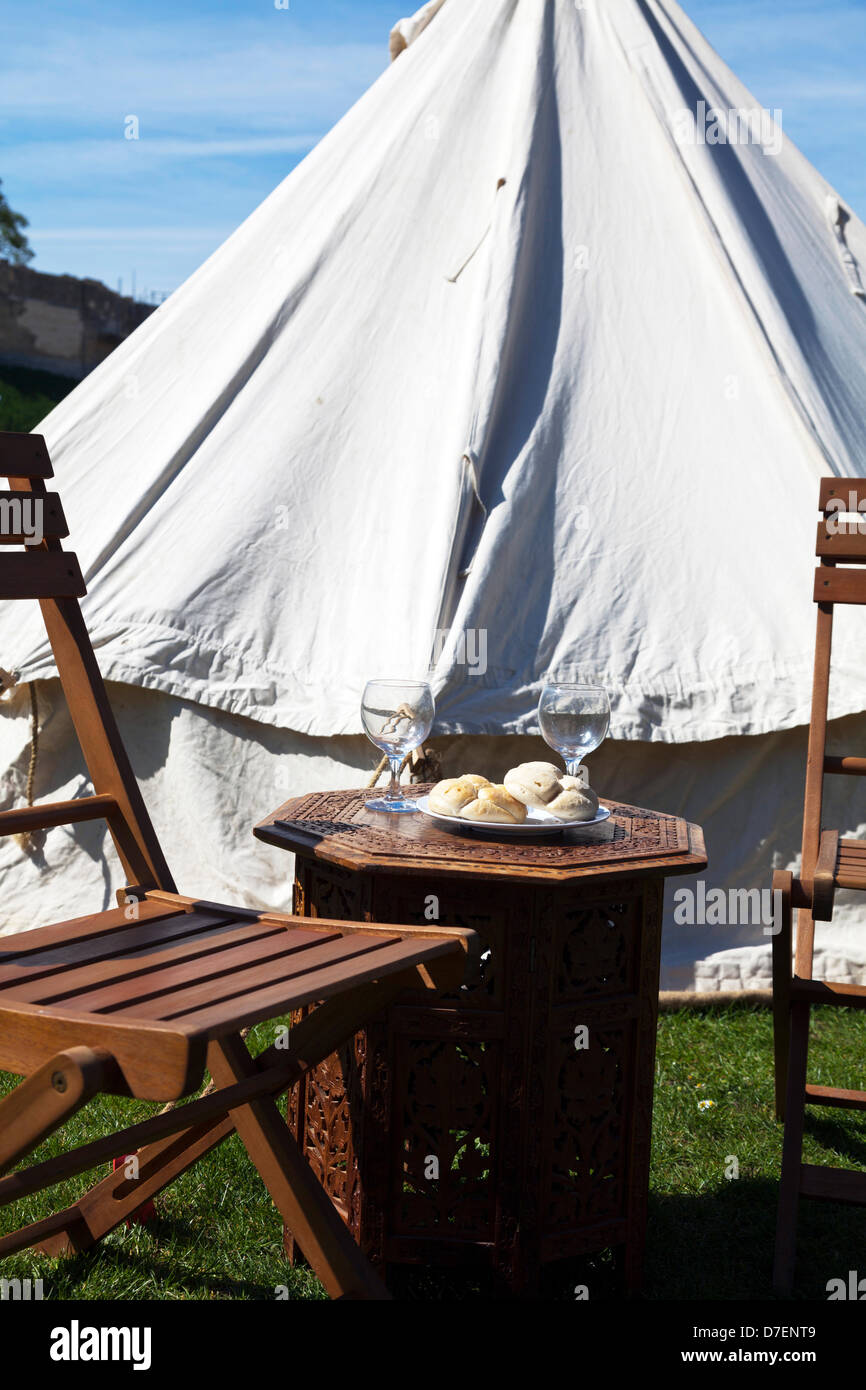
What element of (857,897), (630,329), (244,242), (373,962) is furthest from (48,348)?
(373,962)

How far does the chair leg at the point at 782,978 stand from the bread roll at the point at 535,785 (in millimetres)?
449

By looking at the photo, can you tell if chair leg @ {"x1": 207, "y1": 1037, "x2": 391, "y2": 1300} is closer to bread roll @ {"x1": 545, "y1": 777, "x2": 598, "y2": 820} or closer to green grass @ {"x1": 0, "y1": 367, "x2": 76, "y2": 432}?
bread roll @ {"x1": 545, "y1": 777, "x2": 598, "y2": 820}

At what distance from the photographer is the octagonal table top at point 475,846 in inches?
76.6

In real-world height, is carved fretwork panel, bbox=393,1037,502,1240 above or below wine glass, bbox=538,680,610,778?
below

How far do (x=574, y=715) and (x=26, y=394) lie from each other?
15328 mm

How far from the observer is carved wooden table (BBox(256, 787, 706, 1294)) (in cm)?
199

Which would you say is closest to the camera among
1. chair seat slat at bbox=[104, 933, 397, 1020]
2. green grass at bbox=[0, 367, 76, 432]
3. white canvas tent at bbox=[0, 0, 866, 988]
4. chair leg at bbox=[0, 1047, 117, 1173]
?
chair leg at bbox=[0, 1047, 117, 1173]

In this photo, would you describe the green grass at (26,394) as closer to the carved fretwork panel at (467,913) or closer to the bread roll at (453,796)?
the bread roll at (453,796)

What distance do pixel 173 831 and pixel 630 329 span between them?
2.18 meters

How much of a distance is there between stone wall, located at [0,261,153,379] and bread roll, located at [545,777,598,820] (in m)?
16.1

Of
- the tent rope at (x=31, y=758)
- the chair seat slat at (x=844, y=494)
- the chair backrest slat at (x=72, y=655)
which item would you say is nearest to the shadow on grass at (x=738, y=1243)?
the chair backrest slat at (x=72, y=655)

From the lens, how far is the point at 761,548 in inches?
147

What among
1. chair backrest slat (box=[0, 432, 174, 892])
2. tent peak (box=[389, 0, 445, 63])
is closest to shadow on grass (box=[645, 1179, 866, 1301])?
chair backrest slat (box=[0, 432, 174, 892])
